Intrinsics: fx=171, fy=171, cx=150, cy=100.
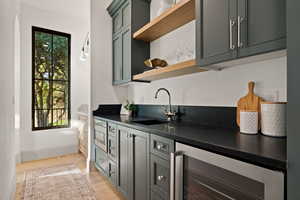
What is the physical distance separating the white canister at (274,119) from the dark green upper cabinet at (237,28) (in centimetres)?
38

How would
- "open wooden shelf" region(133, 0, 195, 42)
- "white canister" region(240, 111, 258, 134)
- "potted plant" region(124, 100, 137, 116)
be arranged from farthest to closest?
"potted plant" region(124, 100, 137, 116) < "open wooden shelf" region(133, 0, 195, 42) < "white canister" region(240, 111, 258, 134)

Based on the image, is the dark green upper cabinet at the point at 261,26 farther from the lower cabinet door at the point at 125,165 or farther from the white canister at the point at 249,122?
the lower cabinet door at the point at 125,165

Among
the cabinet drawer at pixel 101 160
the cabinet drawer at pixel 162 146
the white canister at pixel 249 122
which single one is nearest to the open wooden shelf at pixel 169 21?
the white canister at pixel 249 122

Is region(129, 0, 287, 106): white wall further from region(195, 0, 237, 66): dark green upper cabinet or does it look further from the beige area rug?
the beige area rug

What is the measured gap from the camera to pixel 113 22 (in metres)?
3.03

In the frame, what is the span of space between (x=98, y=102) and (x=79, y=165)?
1.22 meters

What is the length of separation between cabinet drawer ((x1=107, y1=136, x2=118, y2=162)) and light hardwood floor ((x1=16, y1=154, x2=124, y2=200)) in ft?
1.49

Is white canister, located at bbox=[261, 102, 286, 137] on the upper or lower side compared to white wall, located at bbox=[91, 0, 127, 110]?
lower

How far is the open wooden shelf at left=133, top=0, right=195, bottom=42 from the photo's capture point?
1.60 meters

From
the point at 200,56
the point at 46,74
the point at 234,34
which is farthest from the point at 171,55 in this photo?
the point at 46,74

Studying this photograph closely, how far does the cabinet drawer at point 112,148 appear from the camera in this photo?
81.9 inches

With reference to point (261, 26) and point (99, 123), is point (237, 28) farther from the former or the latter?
point (99, 123)

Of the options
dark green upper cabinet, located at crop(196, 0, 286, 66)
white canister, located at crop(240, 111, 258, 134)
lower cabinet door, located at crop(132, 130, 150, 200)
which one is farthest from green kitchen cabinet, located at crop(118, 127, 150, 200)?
dark green upper cabinet, located at crop(196, 0, 286, 66)

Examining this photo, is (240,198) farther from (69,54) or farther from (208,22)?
(69,54)
